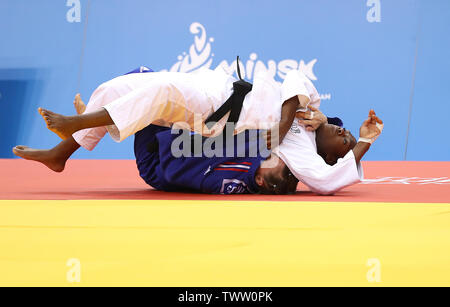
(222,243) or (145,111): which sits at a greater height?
(145,111)

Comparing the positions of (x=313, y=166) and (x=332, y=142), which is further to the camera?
(x=332, y=142)

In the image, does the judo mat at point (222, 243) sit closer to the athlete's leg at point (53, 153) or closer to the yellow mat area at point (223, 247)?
the yellow mat area at point (223, 247)

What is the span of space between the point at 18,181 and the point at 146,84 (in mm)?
922

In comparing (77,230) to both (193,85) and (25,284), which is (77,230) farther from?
(193,85)

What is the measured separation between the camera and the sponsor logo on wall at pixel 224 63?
4.34 meters

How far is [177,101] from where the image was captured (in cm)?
191

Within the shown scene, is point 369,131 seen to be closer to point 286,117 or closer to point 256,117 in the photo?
point 286,117

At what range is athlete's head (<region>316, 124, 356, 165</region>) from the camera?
215 cm

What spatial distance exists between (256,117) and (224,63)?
2.41 metres
